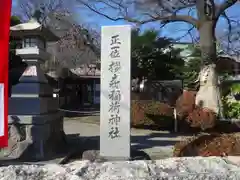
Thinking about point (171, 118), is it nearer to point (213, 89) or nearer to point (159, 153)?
point (213, 89)

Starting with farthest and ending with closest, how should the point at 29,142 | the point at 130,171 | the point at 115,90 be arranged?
1. the point at 29,142
2. the point at 115,90
3. the point at 130,171

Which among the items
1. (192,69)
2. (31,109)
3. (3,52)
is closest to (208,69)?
(192,69)

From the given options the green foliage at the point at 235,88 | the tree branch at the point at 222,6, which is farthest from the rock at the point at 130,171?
the green foliage at the point at 235,88

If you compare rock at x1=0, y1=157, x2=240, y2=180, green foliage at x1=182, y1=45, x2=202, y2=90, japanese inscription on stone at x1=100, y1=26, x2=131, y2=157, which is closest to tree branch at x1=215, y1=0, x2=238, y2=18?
green foliage at x1=182, y1=45, x2=202, y2=90

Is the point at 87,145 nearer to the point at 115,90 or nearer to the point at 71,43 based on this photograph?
the point at 115,90

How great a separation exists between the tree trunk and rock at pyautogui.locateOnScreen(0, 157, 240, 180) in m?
13.5

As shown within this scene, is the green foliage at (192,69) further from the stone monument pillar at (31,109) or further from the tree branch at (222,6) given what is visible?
the stone monument pillar at (31,109)

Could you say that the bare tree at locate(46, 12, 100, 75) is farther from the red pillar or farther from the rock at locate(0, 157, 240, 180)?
the rock at locate(0, 157, 240, 180)

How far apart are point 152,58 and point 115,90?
15.6 meters

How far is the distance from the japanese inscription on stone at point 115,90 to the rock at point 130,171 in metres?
3.51

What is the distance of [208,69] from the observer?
1762 centimetres

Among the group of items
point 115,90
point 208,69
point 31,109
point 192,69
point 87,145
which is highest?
point 192,69

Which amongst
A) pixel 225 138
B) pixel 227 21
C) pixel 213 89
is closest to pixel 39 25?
pixel 225 138

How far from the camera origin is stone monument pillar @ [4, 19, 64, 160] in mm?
8422
